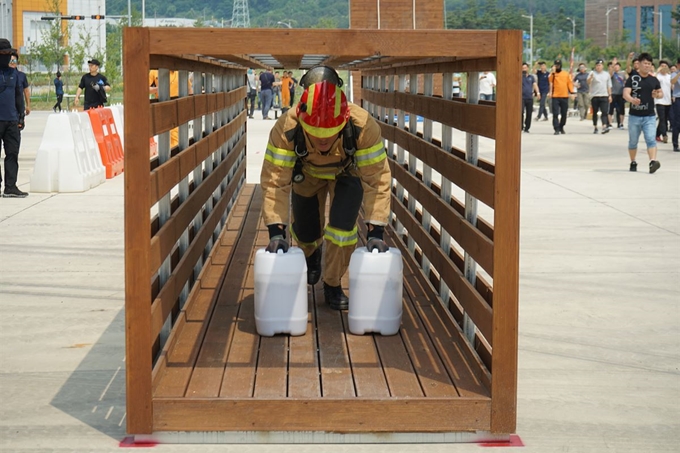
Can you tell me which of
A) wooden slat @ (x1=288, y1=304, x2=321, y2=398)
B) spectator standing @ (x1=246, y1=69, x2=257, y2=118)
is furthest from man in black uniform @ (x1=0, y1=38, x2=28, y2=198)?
spectator standing @ (x1=246, y1=69, x2=257, y2=118)

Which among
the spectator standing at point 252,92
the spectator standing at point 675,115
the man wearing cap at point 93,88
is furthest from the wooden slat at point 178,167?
the spectator standing at point 252,92

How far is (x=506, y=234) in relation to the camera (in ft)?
17.1

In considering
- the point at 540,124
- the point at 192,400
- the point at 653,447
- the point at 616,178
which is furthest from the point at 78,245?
the point at 540,124

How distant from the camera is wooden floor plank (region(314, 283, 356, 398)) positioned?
215 inches

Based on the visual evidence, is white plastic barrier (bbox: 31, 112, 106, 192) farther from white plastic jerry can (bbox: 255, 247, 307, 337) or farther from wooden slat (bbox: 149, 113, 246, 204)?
white plastic jerry can (bbox: 255, 247, 307, 337)

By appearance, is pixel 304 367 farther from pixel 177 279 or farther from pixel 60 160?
pixel 60 160

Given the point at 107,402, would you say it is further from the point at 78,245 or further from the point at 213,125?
the point at 78,245

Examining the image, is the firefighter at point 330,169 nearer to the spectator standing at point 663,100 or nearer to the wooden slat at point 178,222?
the wooden slat at point 178,222

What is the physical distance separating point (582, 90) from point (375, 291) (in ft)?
104

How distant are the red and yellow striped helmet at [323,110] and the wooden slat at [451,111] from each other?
65 cm

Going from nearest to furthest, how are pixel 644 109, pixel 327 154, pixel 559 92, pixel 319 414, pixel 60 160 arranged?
pixel 319 414 < pixel 327 154 < pixel 60 160 < pixel 644 109 < pixel 559 92

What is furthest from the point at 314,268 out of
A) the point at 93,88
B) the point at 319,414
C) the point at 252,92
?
the point at 252,92

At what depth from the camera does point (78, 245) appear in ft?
37.4

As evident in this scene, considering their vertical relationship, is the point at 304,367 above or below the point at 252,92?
below
